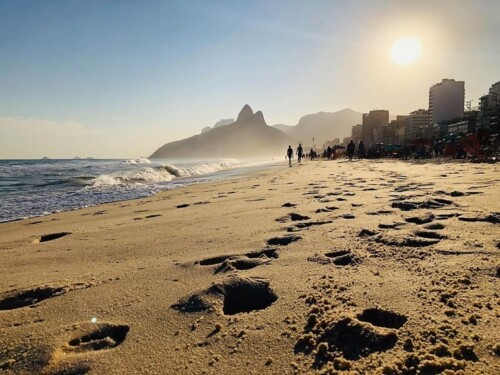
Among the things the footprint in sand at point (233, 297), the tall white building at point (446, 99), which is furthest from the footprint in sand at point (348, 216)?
the tall white building at point (446, 99)

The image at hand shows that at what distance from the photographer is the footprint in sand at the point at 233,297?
79.3 inches

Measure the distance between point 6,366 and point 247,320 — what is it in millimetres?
1181

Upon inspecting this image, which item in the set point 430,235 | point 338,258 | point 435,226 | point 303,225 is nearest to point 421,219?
point 435,226

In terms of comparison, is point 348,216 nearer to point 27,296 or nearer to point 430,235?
point 430,235

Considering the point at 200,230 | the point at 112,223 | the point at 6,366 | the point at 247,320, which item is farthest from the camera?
the point at 112,223

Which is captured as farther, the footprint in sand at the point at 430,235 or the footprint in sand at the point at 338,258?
the footprint in sand at the point at 430,235

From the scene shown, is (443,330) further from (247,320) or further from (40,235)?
(40,235)

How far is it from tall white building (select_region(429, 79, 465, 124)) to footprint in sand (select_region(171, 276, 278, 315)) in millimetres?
190813

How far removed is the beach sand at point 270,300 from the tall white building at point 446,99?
189745mm

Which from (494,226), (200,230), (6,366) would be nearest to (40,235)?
(200,230)

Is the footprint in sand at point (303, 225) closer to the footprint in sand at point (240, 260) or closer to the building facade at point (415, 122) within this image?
the footprint in sand at point (240, 260)

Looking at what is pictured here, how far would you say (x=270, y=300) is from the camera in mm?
2070

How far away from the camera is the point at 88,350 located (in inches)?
66.5

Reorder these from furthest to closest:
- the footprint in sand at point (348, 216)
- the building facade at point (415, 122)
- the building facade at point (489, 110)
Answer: the building facade at point (415, 122) < the building facade at point (489, 110) < the footprint in sand at point (348, 216)
